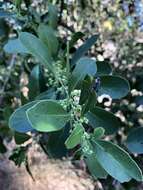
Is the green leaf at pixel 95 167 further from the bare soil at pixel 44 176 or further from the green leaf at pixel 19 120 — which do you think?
the bare soil at pixel 44 176


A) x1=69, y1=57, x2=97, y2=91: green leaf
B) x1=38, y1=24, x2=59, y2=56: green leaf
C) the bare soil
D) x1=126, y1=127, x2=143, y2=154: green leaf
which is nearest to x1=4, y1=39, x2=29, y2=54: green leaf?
x1=38, y1=24, x2=59, y2=56: green leaf

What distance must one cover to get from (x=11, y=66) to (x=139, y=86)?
44 centimetres

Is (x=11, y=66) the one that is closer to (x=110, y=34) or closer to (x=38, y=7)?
(x=38, y=7)

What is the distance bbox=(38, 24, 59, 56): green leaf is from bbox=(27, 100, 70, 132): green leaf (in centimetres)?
20

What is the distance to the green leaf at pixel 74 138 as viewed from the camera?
0.69 meters

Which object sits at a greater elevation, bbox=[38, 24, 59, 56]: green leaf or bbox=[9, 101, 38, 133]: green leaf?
bbox=[38, 24, 59, 56]: green leaf

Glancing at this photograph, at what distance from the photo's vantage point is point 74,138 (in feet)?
2.27

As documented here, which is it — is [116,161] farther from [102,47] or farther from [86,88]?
[102,47]

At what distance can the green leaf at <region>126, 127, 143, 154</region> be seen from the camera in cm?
91

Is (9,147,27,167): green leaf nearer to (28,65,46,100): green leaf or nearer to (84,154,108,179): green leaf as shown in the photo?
(28,65,46,100): green leaf

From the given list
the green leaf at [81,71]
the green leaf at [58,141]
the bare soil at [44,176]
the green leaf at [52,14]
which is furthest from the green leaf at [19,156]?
the bare soil at [44,176]

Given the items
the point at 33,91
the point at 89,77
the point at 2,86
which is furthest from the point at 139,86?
the point at 89,77

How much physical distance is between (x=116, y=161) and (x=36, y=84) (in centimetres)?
39

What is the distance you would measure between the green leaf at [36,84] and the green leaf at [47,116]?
12.4 inches
